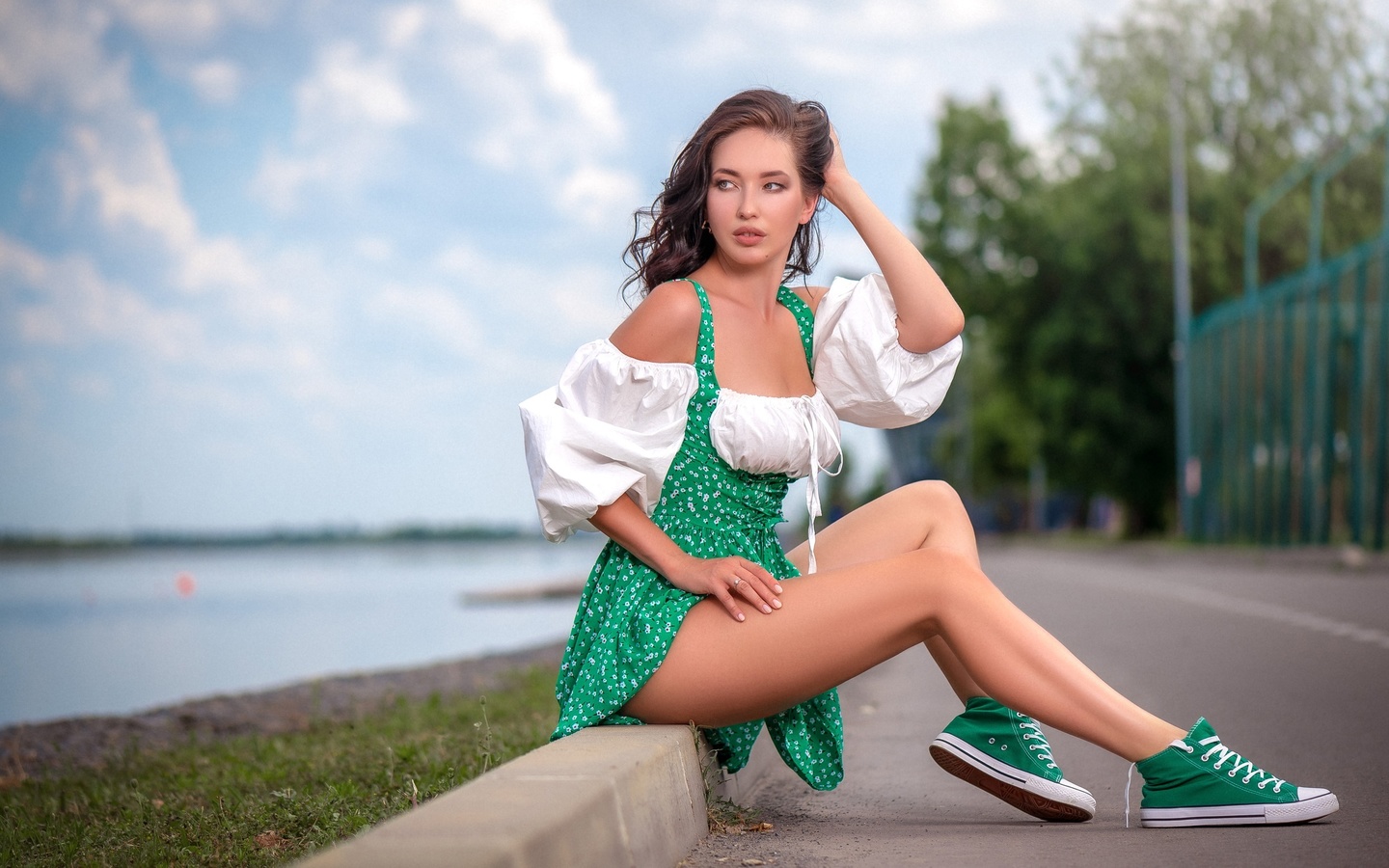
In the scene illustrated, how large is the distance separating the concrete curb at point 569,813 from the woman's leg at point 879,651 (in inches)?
6.1

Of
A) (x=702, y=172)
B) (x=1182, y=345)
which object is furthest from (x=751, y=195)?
(x=1182, y=345)

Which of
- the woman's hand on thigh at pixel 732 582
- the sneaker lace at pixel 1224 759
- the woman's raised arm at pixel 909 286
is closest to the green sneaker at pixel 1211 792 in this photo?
the sneaker lace at pixel 1224 759

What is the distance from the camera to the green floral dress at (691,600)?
12.3ft

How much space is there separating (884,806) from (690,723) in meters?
0.88

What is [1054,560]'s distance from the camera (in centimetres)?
2906

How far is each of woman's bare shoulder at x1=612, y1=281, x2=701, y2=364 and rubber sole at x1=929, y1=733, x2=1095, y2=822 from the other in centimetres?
117

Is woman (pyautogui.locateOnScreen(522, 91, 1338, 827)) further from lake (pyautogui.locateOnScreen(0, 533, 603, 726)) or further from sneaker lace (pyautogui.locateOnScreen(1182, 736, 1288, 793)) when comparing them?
lake (pyautogui.locateOnScreen(0, 533, 603, 726))

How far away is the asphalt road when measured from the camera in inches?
138

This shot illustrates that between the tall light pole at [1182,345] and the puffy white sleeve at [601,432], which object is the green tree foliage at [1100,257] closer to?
the tall light pole at [1182,345]

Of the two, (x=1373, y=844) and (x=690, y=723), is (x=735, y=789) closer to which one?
(x=690, y=723)

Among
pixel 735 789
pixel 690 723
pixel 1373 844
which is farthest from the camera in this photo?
pixel 735 789

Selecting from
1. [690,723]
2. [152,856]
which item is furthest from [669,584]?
[152,856]

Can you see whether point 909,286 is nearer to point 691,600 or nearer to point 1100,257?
point 691,600

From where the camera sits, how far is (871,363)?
4086 mm
